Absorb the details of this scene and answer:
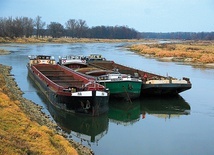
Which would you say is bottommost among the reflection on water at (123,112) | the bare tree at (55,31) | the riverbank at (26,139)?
the reflection on water at (123,112)

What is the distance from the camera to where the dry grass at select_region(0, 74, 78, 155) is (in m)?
9.02

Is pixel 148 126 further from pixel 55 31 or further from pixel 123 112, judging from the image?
pixel 55 31

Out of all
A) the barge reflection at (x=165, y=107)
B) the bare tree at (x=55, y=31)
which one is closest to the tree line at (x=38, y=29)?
the bare tree at (x=55, y=31)

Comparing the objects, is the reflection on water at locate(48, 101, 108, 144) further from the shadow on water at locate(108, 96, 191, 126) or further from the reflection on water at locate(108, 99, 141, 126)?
the shadow on water at locate(108, 96, 191, 126)

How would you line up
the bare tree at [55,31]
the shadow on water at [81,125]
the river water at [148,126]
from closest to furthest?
1. the river water at [148,126]
2. the shadow on water at [81,125]
3. the bare tree at [55,31]

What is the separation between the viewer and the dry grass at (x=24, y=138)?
902cm

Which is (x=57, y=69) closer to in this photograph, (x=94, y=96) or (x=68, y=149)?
(x=94, y=96)

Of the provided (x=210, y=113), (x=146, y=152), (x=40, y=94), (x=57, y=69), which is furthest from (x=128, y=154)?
(x=57, y=69)

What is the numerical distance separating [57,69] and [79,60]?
2950 millimetres

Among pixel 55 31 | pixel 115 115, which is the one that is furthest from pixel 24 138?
pixel 55 31

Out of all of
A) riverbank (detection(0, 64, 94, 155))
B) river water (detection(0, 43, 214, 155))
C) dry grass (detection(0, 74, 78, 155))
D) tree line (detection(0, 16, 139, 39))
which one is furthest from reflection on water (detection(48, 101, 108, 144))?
tree line (detection(0, 16, 139, 39))

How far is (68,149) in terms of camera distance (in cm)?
1098

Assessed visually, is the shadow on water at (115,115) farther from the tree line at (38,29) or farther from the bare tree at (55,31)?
the bare tree at (55,31)

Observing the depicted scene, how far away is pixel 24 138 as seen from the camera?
34.8 feet
